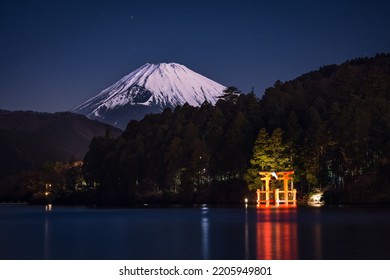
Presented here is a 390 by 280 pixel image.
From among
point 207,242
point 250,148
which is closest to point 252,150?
point 250,148

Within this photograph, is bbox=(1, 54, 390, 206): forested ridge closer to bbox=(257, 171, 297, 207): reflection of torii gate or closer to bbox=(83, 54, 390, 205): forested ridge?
bbox=(83, 54, 390, 205): forested ridge

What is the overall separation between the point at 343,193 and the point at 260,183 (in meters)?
9.28

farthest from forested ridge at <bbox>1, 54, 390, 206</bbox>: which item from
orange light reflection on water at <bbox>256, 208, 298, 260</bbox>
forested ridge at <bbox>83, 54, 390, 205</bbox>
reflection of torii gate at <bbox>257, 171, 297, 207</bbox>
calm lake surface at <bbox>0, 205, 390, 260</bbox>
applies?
orange light reflection on water at <bbox>256, 208, 298, 260</bbox>

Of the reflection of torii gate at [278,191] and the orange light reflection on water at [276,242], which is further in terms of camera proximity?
the reflection of torii gate at [278,191]

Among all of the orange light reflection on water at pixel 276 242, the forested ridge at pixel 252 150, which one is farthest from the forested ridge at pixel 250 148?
the orange light reflection on water at pixel 276 242

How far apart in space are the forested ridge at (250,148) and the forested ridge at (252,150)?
0.36 ft

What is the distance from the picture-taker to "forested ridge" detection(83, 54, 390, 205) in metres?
→ 75.4

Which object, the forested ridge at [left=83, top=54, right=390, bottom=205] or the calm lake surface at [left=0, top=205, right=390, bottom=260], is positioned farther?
the forested ridge at [left=83, top=54, right=390, bottom=205]

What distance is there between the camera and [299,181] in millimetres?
82188

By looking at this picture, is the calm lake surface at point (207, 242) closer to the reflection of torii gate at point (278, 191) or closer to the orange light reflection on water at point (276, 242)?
the orange light reflection on water at point (276, 242)

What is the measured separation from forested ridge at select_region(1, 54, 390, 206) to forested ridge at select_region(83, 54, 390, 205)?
4.3 inches

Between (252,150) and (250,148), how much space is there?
2.10 feet

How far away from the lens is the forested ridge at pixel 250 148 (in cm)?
Answer: 7544
